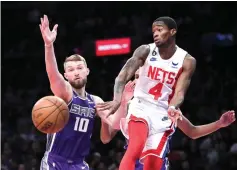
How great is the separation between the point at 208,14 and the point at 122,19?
2.16m

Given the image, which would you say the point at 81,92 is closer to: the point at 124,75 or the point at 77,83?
the point at 77,83

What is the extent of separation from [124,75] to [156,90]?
0.41 m

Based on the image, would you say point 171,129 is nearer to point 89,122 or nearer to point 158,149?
point 158,149

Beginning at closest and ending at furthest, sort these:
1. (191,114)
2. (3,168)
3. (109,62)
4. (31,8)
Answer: (3,168) < (191,114) < (109,62) < (31,8)

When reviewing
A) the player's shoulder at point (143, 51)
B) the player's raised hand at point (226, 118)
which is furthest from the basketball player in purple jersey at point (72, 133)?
the player's raised hand at point (226, 118)

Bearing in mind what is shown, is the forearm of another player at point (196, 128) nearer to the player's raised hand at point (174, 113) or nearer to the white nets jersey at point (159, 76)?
the white nets jersey at point (159, 76)

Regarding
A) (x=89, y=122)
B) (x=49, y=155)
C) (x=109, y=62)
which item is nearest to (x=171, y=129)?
(x=89, y=122)

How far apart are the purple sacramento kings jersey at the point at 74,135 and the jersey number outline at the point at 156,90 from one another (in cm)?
67

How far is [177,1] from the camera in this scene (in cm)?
1545

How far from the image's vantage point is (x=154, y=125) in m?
5.94

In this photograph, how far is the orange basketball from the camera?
571 centimetres

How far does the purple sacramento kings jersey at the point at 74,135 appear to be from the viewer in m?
6.05

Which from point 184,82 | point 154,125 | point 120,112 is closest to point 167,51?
point 184,82

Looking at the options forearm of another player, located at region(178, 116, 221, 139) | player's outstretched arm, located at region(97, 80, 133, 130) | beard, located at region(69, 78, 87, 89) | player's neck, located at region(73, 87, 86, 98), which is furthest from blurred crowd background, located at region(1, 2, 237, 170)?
beard, located at region(69, 78, 87, 89)
